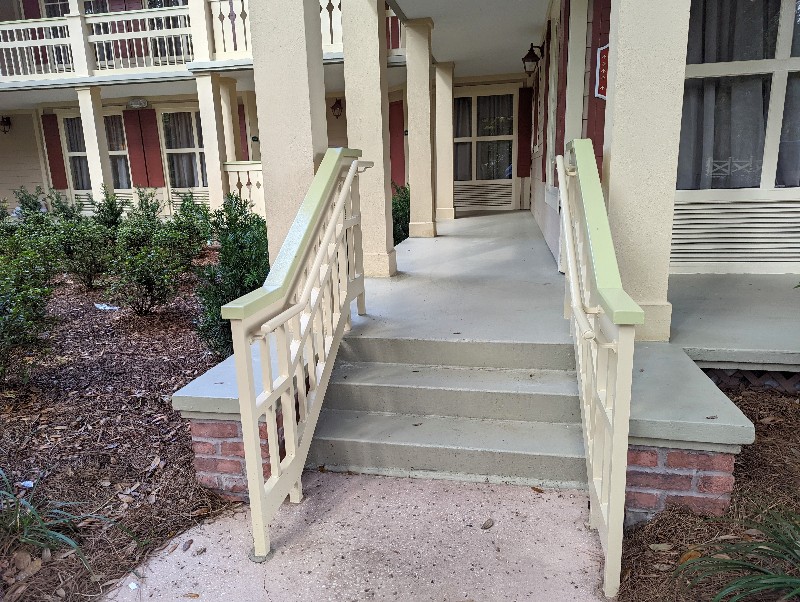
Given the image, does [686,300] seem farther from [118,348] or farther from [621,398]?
[118,348]

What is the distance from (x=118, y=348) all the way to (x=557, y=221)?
164 inches

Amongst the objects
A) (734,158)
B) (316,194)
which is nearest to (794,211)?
(734,158)

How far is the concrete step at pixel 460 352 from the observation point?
2955 millimetres

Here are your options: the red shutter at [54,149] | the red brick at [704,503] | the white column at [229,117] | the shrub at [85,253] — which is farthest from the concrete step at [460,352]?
the red shutter at [54,149]

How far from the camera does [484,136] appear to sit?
11188 mm

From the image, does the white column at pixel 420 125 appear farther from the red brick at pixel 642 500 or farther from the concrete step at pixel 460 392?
the red brick at pixel 642 500

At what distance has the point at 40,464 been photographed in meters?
2.81

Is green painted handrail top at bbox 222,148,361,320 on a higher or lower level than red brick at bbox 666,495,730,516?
higher

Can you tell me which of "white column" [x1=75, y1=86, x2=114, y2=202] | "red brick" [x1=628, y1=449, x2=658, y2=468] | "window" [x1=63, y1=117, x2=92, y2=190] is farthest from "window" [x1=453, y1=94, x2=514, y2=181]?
"red brick" [x1=628, y1=449, x2=658, y2=468]

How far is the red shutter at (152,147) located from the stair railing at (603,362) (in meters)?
12.7

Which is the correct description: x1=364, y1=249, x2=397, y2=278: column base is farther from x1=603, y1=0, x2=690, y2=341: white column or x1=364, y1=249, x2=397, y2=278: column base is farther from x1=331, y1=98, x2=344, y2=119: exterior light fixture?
x1=331, y1=98, x2=344, y2=119: exterior light fixture

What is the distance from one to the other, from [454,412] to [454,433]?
17 centimetres

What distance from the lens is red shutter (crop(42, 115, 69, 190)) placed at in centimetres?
1390

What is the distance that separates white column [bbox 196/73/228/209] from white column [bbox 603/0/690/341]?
8127 mm
